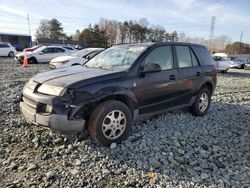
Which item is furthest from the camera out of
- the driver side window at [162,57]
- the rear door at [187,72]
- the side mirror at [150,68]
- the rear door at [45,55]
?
the rear door at [45,55]

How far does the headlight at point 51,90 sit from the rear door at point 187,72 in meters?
2.66

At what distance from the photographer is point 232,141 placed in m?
4.73

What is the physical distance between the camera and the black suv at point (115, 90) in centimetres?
366

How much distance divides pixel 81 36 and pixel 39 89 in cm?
6119

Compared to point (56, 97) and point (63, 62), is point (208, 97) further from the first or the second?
point (63, 62)

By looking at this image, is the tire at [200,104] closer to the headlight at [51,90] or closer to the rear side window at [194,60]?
the rear side window at [194,60]

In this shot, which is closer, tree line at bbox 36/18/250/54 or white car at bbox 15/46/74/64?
white car at bbox 15/46/74/64

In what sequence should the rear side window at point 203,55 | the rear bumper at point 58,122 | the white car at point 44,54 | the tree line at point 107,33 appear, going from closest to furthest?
1. the rear bumper at point 58,122
2. the rear side window at point 203,55
3. the white car at point 44,54
4. the tree line at point 107,33

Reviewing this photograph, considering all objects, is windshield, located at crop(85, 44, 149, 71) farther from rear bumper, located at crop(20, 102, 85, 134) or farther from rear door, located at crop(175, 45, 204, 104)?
rear bumper, located at crop(20, 102, 85, 134)

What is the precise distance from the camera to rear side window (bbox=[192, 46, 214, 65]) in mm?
6035

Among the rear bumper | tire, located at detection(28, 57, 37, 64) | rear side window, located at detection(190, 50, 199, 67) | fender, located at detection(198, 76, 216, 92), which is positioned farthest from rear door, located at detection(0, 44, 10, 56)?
the rear bumper

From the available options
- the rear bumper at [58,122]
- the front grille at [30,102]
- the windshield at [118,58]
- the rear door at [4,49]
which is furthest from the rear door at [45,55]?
the rear bumper at [58,122]

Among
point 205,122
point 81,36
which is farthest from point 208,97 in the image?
point 81,36

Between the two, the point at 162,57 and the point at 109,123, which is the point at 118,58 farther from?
the point at 109,123
